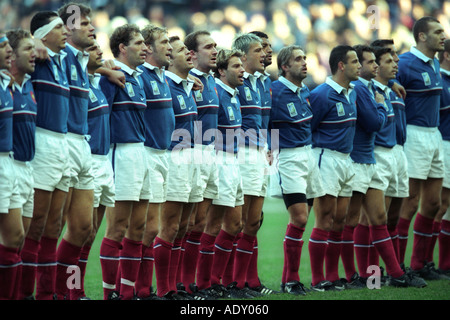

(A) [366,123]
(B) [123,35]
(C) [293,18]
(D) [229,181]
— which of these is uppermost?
(C) [293,18]

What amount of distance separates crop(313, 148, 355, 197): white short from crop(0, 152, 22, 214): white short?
3.51 meters

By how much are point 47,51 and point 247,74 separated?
2607mm

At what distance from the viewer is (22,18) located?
795 inches

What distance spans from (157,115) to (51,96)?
4.07 ft

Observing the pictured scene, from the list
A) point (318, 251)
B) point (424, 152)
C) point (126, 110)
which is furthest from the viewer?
point (424, 152)

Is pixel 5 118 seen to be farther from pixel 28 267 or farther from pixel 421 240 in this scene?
pixel 421 240

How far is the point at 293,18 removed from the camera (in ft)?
75.7

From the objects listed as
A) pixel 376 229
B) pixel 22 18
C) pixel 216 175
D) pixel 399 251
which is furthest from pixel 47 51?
pixel 22 18

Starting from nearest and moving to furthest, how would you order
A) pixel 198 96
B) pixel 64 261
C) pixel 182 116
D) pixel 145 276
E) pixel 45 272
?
1. pixel 45 272
2. pixel 64 261
3. pixel 145 276
4. pixel 182 116
5. pixel 198 96

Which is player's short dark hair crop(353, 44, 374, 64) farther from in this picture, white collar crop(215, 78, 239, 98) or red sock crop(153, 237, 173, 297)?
red sock crop(153, 237, 173, 297)

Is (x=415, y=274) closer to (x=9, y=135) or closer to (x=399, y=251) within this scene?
(x=399, y=251)

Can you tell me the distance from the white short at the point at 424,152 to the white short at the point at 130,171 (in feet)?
11.6

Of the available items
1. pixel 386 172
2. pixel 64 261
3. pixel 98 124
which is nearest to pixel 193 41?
pixel 98 124

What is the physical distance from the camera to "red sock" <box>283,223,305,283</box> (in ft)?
27.7
